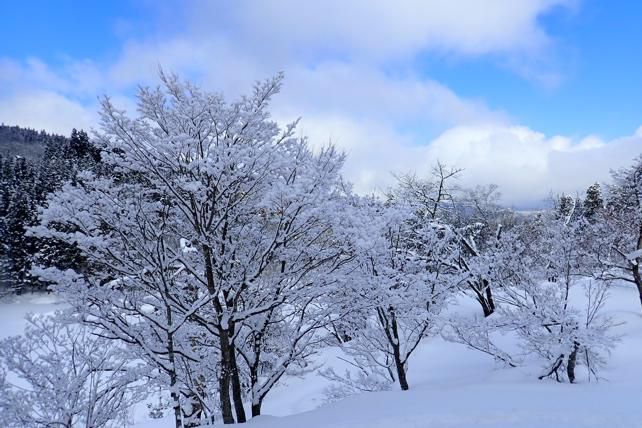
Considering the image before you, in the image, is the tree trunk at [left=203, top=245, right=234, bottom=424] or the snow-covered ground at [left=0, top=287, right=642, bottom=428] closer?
the snow-covered ground at [left=0, top=287, right=642, bottom=428]

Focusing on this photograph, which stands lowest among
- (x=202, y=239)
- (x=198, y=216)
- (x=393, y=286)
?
(x=393, y=286)

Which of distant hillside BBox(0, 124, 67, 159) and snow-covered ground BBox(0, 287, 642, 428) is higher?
distant hillside BBox(0, 124, 67, 159)

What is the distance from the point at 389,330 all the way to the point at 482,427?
4.80 metres

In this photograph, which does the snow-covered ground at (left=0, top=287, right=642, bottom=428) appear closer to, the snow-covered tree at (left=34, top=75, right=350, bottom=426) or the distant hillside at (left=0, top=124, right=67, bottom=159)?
the snow-covered tree at (left=34, top=75, right=350, bottom=426)

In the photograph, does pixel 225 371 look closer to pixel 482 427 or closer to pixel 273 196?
pixel 273 196

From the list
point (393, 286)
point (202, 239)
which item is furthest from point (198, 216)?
point (393, 286)

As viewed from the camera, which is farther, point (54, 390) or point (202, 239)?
point (54, 390)

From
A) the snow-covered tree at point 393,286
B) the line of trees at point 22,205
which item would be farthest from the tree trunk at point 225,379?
the line of trees at point 22,205

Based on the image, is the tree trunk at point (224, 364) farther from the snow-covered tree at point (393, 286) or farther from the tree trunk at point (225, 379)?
the snow-covered tree at point (393, 286)

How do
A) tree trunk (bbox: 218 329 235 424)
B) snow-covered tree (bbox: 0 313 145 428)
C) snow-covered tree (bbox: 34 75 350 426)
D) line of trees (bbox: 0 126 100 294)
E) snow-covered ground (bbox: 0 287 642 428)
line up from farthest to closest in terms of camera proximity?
1. line of trees (bbox: 0 126 100 294)
2. snow-covered tree (bbox: 0 313 145 428)
3. tree trunk (bbox: 218 329 235 424)
4. snow-covered tree (bbox: 34 75 350 426)
5. snow-covered ground (bbox: 0 287 642 428)

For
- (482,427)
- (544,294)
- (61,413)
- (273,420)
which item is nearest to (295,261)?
(273,420)

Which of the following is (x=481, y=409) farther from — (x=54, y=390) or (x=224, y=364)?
(x=54, y=390)

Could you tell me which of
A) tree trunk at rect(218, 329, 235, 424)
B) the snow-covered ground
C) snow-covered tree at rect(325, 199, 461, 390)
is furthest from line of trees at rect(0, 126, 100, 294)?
the snow-covered ground

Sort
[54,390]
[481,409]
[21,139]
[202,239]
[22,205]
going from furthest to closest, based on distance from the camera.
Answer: [21,139] → [22,205] → [54,390] → [202,239] → [481,409]
